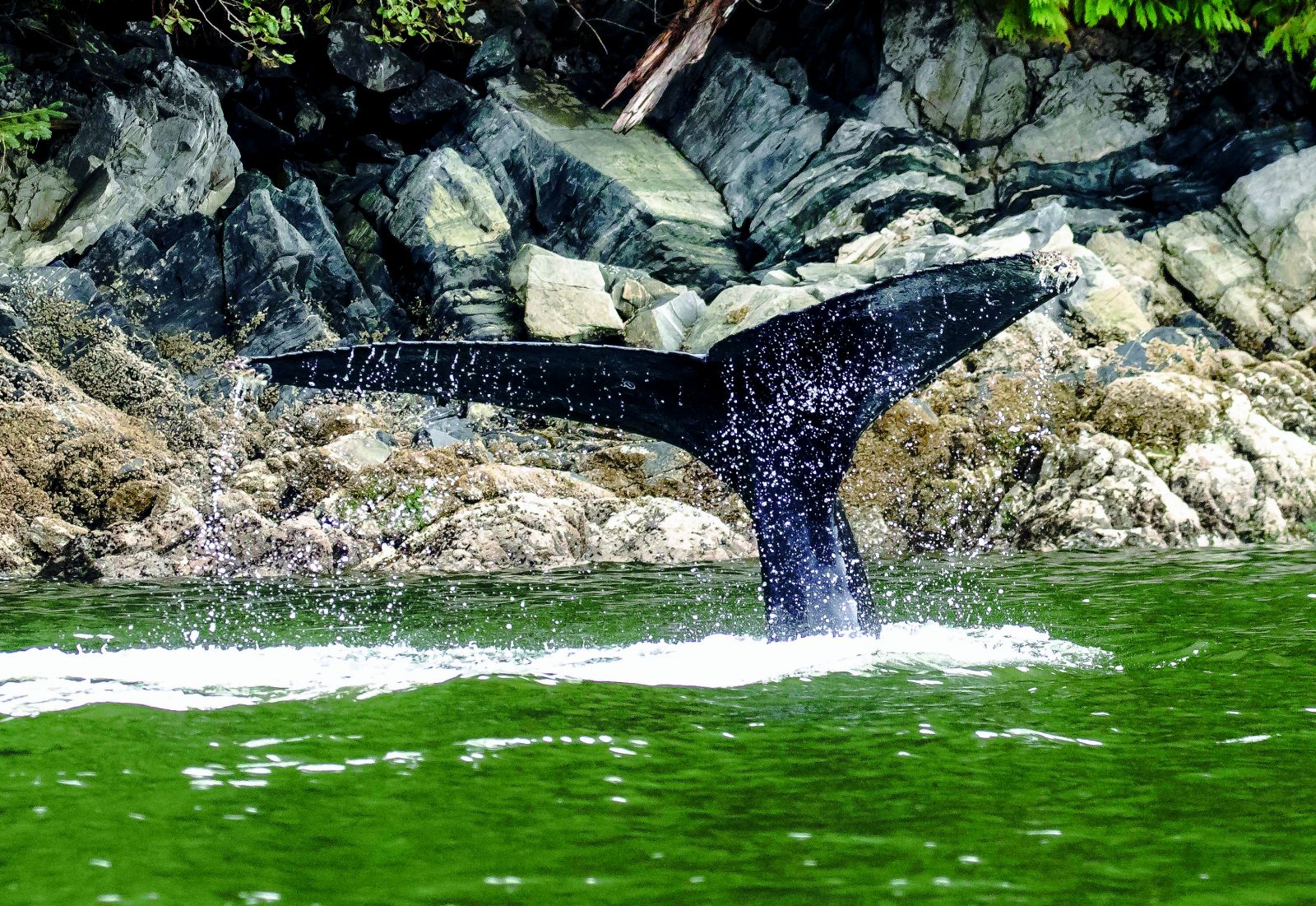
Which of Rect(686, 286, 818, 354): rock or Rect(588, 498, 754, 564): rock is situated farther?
Rect(686, 286, 818, 354): rock

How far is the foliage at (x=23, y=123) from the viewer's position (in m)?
15.4

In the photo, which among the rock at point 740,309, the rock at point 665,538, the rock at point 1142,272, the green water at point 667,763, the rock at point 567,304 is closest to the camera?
the green water at point 667,763

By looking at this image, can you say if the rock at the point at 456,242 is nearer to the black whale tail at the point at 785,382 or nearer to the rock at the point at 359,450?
the rock at the point at 359,450

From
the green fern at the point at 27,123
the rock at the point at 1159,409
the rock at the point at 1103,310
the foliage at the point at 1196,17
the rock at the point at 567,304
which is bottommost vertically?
the rock at the point at 1159,409

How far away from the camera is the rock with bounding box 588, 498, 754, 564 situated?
36.5 feet

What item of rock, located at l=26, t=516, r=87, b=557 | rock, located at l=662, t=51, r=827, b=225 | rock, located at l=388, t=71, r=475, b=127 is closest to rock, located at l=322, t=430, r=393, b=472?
rock, located at l=26, t=516, r=87, b=557

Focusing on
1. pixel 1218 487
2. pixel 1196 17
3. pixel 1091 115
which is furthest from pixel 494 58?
pixel 1218 487

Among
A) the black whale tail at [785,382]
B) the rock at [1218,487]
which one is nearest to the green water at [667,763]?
the black whale tail at [785,382]

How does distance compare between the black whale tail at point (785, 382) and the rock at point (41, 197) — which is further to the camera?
the rock at point (41, 197)

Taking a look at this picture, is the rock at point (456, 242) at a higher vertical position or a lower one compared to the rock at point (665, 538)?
higher

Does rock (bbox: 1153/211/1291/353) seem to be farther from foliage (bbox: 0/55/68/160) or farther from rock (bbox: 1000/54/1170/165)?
foliage (bbox: 0/55/68/160)

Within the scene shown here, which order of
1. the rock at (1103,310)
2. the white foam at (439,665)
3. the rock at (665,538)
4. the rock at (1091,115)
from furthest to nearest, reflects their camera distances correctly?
the rock at (1091,115), the rock at (1103,310), the rock at (665,538), the white foam at (439,665)

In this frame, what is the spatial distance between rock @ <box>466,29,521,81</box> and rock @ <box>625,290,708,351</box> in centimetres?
674

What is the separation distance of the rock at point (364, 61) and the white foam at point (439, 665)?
16.1 meters
